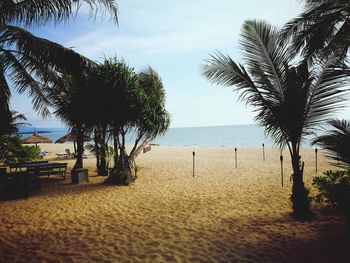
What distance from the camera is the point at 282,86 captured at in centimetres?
540

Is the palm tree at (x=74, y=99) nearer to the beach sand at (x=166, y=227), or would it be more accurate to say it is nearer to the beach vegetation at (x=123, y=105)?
the beach vegetation at (x=123, y=105)

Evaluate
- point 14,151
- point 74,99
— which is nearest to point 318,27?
point 74,99

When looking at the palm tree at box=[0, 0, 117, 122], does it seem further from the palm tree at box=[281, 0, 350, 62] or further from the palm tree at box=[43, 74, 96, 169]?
the palm tree at box=[281, 0, 350, 62]

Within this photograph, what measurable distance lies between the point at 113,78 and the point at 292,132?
757 centimetres

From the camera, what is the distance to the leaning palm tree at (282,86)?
5.19 metres

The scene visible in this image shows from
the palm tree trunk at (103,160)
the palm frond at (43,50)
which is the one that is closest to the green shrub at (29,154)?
the palm tree trunk at (103,160)

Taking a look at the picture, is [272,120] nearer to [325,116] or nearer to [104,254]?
[325,116]

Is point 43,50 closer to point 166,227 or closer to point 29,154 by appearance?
point 166,227

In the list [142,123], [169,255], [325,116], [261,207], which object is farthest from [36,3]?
[261,207]

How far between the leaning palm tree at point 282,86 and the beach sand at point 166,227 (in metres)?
1.16

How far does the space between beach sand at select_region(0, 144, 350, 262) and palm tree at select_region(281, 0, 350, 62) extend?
4310 millimetres

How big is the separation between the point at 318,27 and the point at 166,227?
6.77 m

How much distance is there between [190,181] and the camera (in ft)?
35.1

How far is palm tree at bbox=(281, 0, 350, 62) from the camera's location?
595cm
